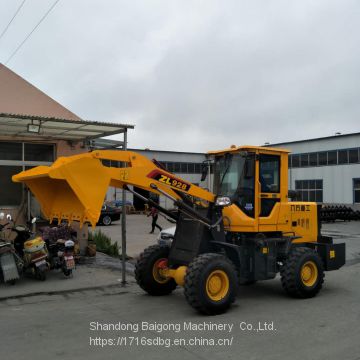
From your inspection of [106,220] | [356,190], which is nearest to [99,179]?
[106,220]

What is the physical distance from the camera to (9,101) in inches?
508

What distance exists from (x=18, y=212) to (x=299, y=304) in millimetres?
7541

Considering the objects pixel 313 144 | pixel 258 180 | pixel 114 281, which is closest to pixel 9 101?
pixel 114 281

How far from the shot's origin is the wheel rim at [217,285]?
6.80 m

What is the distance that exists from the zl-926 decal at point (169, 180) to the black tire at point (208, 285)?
46.8 inches

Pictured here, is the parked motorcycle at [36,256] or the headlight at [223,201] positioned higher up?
the headlight at [223,201]

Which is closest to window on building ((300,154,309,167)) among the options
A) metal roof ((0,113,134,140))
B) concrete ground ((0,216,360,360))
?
metal roof ((0,113,134,140))

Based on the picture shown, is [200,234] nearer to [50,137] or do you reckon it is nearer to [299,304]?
[299,304]

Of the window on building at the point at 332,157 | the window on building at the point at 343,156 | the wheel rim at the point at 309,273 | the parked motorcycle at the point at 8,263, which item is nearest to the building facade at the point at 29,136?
the parked motorcycle at the point at 8,263

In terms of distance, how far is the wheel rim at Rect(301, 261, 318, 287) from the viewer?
26.4ft

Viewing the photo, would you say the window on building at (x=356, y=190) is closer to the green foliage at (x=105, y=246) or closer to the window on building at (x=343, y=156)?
the window on building at (x=343, y=156)

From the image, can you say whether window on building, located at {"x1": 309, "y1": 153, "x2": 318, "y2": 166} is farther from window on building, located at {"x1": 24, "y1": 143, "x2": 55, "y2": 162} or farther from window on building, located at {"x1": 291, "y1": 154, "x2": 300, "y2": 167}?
window on building, located at {"x1": 24, "y1": 143, "x2": 55, "y2": 162}

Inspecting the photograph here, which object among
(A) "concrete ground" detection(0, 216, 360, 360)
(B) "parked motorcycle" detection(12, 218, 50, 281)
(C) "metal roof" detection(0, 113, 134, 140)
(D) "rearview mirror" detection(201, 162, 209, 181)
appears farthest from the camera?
(C) "metal roof" detection(0, 113, 134, 140)

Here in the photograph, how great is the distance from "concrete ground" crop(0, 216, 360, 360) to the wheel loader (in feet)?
1.42
